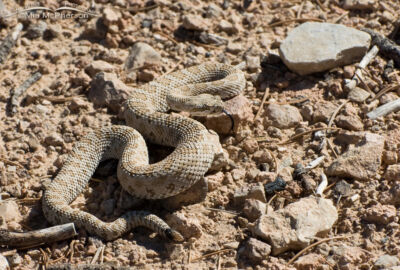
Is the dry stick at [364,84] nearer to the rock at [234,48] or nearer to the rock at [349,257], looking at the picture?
the rock at [234,48]

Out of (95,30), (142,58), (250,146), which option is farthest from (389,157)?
(95,30)

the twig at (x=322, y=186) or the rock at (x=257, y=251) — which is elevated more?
the twig at (x=322, y=186)

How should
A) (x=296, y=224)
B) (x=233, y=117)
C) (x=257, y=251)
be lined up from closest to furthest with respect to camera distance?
(x=257, y=251), (x=296, y=224), (x=233, y=117)

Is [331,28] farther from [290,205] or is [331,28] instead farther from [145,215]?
[145,215]

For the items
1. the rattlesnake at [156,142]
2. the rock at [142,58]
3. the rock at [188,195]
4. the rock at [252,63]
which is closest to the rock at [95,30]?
the rock at [142,58]

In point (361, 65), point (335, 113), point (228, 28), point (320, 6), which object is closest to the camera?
point (335, 113)

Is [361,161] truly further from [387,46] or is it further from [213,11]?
[213,11]
